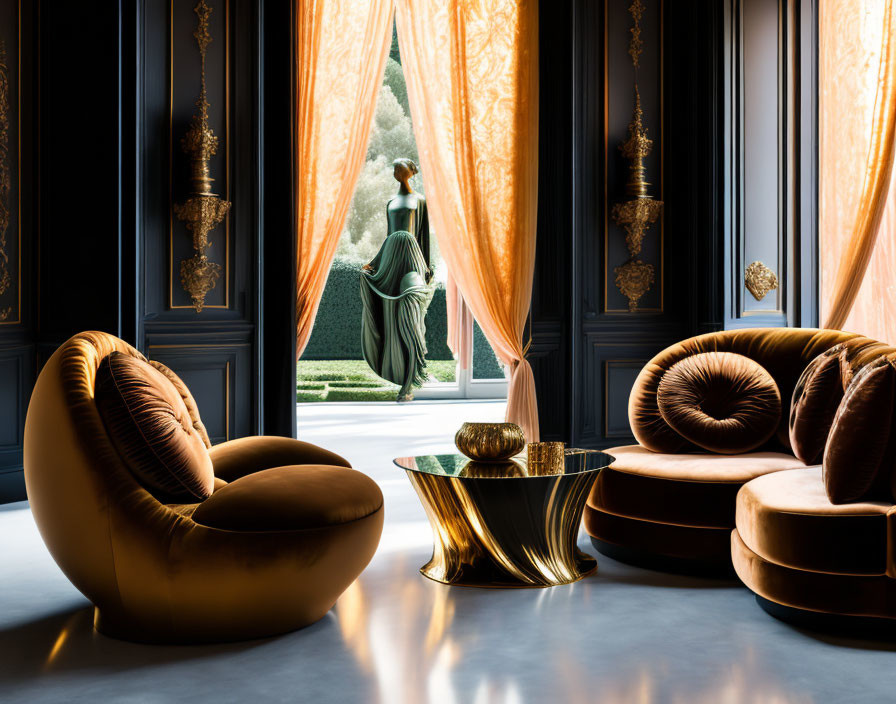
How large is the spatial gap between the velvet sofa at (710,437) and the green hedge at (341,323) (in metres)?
5.81

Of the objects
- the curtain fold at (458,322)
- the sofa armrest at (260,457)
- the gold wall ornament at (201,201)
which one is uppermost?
the gold wall ornament at (201,201)

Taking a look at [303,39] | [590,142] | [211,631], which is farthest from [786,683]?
[303,39]

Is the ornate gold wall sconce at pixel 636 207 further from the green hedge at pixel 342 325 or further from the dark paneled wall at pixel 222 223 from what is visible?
the green hedge at pixel 342 325

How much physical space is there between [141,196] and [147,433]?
2.33m

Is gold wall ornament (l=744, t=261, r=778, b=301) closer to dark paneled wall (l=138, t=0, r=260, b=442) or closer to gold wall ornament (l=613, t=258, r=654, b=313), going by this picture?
gold wall ornament (l=613, t=258, r=654, b=313)

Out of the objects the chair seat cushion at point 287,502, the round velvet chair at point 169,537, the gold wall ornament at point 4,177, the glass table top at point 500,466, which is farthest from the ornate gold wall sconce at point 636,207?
the gold wall ornament at point 4,177

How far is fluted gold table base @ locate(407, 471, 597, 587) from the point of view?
8.96 ft

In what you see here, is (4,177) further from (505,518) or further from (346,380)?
(346,380)

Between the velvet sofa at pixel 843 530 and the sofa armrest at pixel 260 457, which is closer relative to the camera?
the velvet sofa at pixel 843 530

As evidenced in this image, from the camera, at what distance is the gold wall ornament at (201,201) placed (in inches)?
168

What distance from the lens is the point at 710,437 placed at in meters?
3.20

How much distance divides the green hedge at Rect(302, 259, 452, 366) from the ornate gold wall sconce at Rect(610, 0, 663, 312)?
4.23m

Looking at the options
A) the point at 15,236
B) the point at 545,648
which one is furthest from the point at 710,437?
the point at 15,236

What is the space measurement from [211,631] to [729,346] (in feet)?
7.41
